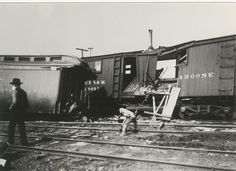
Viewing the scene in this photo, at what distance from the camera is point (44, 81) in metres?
14.4

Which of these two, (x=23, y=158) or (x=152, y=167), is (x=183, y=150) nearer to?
(x=152, y=167)

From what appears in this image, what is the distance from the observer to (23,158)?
7.22m

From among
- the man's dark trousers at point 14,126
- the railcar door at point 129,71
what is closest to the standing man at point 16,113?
the man's dark trousers at point 14,126

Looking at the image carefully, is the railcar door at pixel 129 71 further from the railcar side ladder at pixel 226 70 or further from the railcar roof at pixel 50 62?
the railcar side ladder at pixel 226 70

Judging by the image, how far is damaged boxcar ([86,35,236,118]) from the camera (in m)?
12.9

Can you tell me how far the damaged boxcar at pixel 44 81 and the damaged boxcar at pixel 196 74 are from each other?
355 centimetres

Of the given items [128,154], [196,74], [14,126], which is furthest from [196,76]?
[14,126]

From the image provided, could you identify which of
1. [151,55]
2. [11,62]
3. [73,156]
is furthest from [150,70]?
[73,156]

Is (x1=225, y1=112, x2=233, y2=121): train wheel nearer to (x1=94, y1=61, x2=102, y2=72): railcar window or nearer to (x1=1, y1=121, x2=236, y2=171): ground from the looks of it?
(x1=1, y1=121, x2=236, y2=171): ground

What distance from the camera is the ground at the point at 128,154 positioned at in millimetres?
6272

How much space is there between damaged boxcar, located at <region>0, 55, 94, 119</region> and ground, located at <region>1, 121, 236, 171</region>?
4427 mm

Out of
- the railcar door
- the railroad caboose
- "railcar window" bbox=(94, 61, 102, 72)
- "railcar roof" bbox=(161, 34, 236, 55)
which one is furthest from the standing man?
"railcar window" bbox=(94, 61, 102, 72)

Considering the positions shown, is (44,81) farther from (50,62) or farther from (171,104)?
(171,104)

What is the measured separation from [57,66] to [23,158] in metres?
7.71
